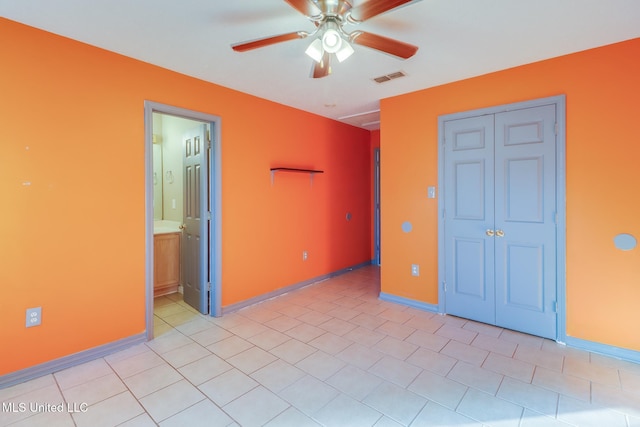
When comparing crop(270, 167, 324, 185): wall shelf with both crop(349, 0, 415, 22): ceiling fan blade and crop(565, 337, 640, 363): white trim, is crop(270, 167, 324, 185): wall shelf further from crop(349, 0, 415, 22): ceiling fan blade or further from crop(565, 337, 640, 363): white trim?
crop(565, 337, 640, 363): white trim

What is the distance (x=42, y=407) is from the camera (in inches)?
76.5

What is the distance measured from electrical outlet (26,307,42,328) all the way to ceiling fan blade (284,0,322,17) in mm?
2707

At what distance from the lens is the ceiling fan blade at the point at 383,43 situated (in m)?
1.87

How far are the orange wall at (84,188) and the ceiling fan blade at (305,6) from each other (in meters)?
1.81

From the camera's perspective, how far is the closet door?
9.12 ft

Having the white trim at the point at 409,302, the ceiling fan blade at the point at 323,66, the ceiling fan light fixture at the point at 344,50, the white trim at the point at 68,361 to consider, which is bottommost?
the white trim at the point at 68,361

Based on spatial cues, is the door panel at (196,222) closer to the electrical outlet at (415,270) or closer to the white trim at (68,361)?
the white trim at (68,361)

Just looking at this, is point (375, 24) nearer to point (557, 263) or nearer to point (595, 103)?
point (595, 103)

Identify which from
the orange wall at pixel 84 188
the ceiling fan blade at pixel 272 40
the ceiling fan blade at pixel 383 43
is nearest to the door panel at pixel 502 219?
the ceiling fan blade at pixel 383 43

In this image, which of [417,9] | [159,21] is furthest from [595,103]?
[159,21]

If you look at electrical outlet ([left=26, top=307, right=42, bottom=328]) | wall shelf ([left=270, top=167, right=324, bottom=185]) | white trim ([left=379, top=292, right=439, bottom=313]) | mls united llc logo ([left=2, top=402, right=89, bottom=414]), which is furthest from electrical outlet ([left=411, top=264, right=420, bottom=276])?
electrical outlet ([left=26, top=307, right=42, bottom=328])

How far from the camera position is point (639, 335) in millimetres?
2434

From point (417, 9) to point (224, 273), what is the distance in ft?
9.79

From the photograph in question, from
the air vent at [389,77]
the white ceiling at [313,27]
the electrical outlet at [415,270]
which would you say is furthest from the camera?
the electrical outlet at [415,270]
